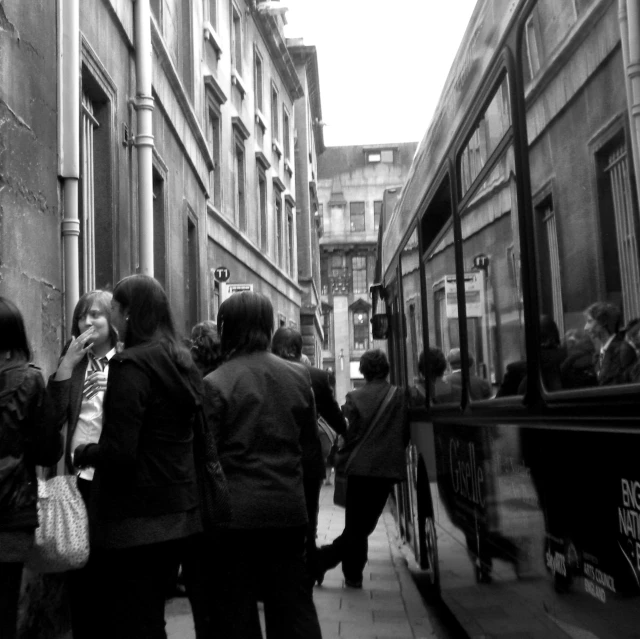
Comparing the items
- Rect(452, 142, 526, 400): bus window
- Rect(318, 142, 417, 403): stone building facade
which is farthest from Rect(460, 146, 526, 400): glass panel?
Rect(318, 142, 417, 403): stone building facade

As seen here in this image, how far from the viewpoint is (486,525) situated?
452cm

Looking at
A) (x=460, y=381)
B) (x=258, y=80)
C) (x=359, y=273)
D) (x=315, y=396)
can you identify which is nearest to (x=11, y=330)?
(x=460, y=381)

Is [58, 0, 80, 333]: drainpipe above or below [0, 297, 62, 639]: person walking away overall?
above

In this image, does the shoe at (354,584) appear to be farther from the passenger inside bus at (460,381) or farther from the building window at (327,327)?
the building window at (327,327)

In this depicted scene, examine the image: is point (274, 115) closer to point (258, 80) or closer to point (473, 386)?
point (258, 80)

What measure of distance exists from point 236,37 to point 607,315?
21.8 metres

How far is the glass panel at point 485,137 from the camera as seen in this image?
3965 mm

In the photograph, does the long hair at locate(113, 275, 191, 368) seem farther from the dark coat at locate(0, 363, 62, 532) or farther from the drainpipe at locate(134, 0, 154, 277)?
the drainpipe at locate(134, 0, 154, 277)

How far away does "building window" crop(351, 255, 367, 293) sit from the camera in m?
64.7

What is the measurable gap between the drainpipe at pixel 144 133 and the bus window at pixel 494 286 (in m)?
5.54

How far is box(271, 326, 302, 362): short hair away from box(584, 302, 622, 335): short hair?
3.90 meters

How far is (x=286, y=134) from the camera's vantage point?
3412cm

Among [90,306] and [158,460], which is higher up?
[90,306]

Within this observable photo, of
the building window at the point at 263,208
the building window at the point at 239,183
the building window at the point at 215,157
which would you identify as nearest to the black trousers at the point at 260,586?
the building window at the point at 215,157
